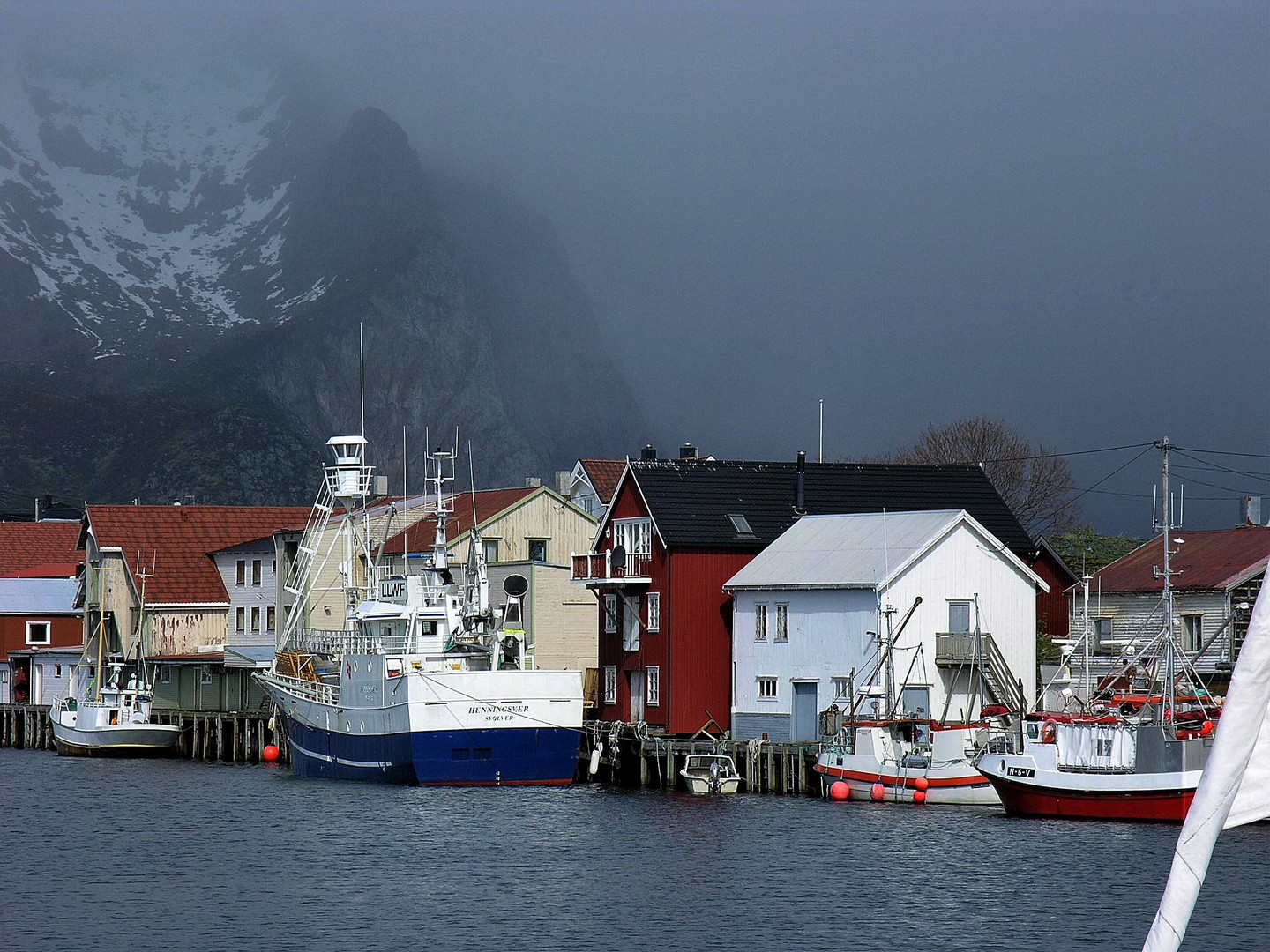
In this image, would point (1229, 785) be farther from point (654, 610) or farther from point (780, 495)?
point (780, 495)

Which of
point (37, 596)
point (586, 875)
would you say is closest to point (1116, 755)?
point (586, 875)

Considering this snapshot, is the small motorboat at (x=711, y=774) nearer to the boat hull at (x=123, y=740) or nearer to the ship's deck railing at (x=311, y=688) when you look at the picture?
the ship's deck railing at (x=311, y=688)

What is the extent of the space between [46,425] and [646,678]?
151m

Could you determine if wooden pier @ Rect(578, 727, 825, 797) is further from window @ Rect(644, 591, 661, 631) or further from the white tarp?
the white tarp

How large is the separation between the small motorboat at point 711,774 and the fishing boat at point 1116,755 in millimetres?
9098

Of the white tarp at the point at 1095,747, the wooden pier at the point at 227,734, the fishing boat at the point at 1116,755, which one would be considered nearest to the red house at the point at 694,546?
the fishing boat at the point at 1116,755

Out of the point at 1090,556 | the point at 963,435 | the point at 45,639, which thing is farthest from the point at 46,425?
the point at 1090,556

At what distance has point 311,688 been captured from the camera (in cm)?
6144

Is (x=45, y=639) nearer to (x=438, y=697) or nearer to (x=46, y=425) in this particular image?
(x=438, y=697)

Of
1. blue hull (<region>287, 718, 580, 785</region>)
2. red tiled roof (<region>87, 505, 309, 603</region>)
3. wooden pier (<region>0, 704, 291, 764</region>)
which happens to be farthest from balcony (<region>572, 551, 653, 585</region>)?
red tiled roof (<region>87, 505, 309, 603</region>)

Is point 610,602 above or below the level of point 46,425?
below

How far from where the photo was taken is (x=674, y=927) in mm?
31188

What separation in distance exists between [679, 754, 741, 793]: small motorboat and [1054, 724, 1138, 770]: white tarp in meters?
11.5

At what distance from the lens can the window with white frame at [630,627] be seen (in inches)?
2424
